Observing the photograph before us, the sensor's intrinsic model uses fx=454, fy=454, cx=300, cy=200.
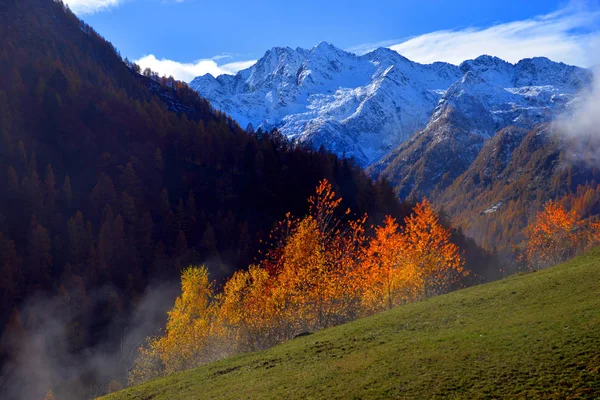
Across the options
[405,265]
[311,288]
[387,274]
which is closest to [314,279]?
[311,288]

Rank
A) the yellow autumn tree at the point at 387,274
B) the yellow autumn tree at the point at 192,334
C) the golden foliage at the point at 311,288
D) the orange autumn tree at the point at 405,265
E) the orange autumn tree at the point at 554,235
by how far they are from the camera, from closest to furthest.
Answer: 1. the golden foliage at the point at 311,288
2. the yellow autumn tree at the point at 387,274
3. the orange autumn tree at the point at 405,265
4. the yellow autumn tree at the point at 192,334
5. the orange autumn tree at the point at 554,235

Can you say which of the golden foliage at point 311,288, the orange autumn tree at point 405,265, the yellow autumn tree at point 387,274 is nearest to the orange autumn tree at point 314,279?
the golden foliage at point 311,288

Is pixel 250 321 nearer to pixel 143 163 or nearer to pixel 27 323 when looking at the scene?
pixel 27 323

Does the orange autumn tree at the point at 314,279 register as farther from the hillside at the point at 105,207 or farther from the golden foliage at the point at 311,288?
Result: the hillside at the point at 105,207

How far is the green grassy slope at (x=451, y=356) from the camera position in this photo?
18281 millimetres

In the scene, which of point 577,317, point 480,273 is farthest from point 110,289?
point 480,273

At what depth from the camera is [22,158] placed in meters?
134

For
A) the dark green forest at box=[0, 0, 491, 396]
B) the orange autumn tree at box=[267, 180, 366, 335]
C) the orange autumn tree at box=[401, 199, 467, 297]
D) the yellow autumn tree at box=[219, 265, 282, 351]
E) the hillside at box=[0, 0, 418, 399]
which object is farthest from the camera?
the dark green forest at box=[0, 0, 491, 396]

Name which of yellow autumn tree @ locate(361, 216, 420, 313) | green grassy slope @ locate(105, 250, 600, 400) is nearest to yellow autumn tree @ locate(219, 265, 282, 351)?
yellow autumn tree @ locate(361, 216, 420, 313)

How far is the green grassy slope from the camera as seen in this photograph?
1828cm

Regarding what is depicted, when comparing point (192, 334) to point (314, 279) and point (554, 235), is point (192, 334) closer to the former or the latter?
point (314, 279)

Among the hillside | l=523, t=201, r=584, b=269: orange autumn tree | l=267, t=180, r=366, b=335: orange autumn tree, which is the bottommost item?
l=523, t=201, r=584, b=269: orange autumn tree

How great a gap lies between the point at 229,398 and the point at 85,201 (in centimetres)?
12661

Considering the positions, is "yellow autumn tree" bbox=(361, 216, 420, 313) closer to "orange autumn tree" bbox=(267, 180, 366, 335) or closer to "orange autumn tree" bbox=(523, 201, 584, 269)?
"orange autumn tree" bbox=(267, 180, 366, 335)
